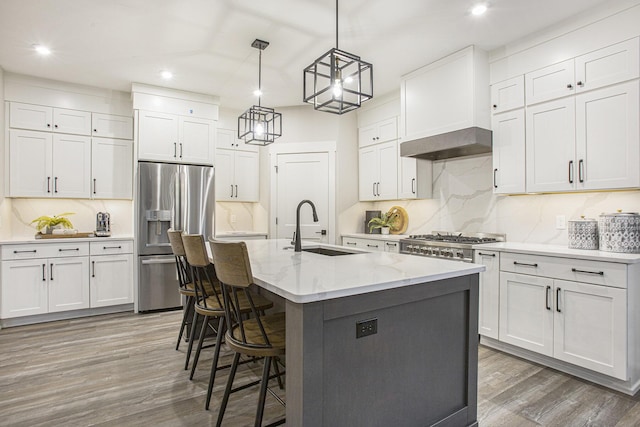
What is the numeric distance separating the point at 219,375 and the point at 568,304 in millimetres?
2614

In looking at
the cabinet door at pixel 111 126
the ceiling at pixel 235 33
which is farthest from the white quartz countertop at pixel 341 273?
the cabinet door at pixel 111 126

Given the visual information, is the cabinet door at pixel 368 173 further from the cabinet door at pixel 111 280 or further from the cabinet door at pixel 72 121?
the cabinet door at pixel 72 121

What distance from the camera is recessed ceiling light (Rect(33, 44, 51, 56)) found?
3.31 metres

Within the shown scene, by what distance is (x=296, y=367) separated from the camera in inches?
52.8

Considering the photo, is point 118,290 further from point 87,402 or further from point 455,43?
point 455,43

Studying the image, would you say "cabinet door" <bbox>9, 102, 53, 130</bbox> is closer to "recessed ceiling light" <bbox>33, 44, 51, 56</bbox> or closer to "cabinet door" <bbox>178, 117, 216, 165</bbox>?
"recessed ceiling light" <bbox>33, 44, 51, 56</bbox>

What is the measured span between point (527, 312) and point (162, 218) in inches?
159

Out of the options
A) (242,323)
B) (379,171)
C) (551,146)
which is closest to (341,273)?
(242,323)

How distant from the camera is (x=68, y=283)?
3980mm

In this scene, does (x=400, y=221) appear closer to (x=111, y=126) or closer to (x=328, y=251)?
(x=328, y=251)

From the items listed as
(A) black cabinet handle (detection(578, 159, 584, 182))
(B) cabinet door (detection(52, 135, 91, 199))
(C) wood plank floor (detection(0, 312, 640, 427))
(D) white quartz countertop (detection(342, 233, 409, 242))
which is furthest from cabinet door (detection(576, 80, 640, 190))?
(B) cabinet door (detection(52, 135, 91, 199))

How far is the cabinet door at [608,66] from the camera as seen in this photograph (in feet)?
8.17

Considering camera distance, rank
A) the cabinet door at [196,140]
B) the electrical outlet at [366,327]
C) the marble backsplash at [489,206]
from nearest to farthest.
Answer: the electrical outlet at [366,327] → the marble backsplash at [489,206] → the cabinet door at [196,140]

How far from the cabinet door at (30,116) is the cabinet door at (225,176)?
2.04m
